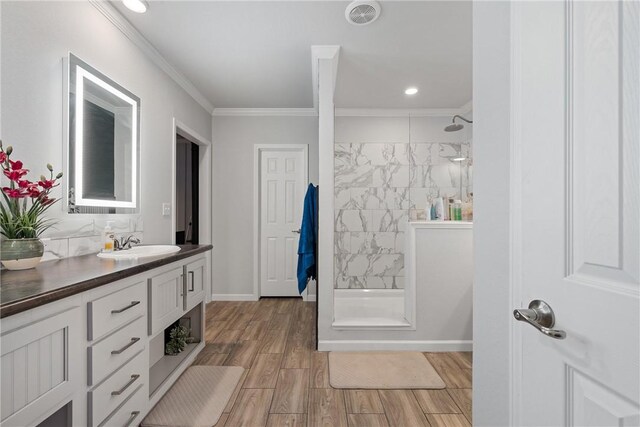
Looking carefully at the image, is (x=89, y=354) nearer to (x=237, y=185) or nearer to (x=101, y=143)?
(x=101, y=143)

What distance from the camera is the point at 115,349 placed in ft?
4.08

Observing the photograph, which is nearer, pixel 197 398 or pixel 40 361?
pixel 40 361

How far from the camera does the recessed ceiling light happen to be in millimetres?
1878

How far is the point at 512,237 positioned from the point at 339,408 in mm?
1475

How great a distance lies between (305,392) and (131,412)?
95 cm

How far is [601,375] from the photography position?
21.2 inches

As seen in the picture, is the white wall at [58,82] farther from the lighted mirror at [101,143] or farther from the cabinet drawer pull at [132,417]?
the cabinet drawer pull at [132,417]

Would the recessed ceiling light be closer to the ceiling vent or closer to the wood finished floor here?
the ceiling vent

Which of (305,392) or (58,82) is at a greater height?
(58,82)

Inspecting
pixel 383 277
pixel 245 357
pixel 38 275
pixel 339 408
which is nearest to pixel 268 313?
pixel 245 357

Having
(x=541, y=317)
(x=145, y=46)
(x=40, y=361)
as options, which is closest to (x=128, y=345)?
(x=40, y=361)

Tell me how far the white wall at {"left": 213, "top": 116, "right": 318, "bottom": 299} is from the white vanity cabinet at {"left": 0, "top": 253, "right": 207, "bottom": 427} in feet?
6.58

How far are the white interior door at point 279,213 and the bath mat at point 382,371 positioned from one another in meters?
1.69

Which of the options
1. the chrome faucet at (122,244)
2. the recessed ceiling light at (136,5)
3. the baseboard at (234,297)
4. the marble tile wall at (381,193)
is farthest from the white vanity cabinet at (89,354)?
the marble tile wall at (381,193)
